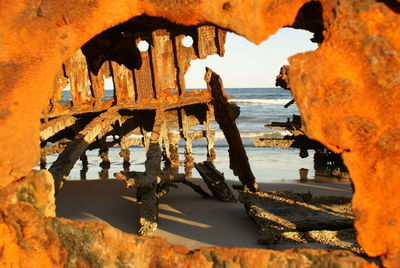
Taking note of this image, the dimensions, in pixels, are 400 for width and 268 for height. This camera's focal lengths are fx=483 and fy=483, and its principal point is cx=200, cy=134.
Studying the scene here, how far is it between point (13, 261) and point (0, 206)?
1.20 ft

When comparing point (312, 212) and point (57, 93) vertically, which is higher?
point (57, 93)

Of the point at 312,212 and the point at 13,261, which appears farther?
the point at 312,212

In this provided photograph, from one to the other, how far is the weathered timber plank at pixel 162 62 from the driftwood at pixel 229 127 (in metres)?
→ 4.87

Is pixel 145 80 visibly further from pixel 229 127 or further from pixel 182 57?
pixel 229 127

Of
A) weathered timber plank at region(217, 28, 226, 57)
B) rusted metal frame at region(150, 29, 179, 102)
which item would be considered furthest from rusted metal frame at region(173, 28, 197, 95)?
weathered timber plank at region(217, 28, 226, 57)

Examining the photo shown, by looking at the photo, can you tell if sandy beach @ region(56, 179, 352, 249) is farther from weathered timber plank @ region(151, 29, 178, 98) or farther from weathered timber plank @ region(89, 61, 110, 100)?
weathered timber plank @ region(151, 29, 178, 98)

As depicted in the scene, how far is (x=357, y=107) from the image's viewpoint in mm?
2607

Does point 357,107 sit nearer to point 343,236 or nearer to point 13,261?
point 13,261

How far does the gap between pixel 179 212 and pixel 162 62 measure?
536cm

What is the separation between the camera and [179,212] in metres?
9.12

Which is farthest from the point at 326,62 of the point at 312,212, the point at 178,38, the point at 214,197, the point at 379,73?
the point at 178,38

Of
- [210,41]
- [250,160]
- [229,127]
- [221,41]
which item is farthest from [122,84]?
[250,160]

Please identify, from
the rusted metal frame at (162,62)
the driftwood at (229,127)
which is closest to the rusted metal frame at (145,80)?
the rusted metal frame at (162,62)

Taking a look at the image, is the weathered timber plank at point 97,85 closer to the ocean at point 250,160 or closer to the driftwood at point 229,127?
the ocean at point 250,160
